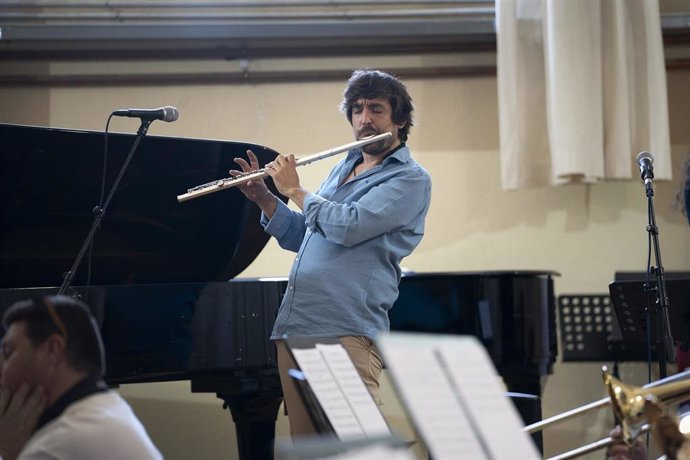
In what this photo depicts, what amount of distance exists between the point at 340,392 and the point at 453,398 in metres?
0.58

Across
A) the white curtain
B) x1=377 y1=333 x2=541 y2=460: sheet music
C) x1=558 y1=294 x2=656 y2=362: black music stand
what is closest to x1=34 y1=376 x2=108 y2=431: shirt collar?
Answer: x1=377 y1=333 x2=541 y2=460: sheet music

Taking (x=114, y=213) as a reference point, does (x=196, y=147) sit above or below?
above

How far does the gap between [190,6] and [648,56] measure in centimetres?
231

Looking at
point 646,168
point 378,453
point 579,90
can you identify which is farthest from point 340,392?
point 579,90

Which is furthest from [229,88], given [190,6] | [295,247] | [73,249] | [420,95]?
[295,247]

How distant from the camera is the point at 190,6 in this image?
17.0ft

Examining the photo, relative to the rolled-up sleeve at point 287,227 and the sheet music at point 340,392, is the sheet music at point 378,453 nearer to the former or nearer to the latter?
the sheet music at point 340,392

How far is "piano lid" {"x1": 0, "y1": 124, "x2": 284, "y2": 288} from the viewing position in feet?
10.8

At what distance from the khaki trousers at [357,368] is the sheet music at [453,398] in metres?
1.33

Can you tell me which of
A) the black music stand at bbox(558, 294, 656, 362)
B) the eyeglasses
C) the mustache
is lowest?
the black music stand at bbox(558, 294, 656, 362)

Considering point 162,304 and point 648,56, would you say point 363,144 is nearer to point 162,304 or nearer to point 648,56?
point 162,304

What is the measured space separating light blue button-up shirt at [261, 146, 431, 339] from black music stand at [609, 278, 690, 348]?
1.04m

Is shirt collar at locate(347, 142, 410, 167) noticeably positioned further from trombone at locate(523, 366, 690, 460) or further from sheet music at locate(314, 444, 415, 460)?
sheet music at locate(314, 444, 415, 460)

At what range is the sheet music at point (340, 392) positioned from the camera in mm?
1731
